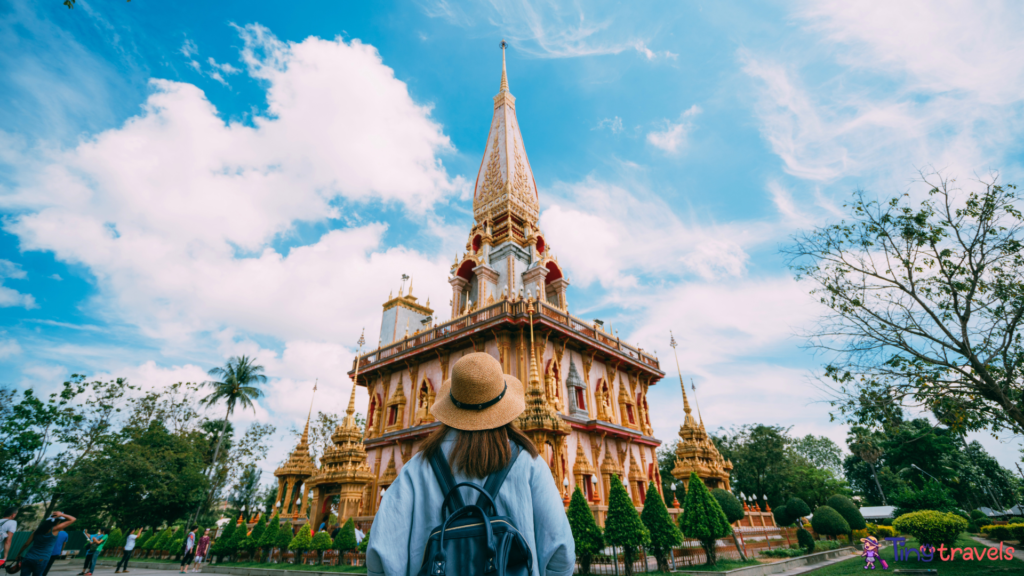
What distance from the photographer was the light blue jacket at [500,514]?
85.9 inches

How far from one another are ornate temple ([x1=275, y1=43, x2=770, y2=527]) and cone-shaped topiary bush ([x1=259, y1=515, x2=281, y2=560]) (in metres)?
2.56

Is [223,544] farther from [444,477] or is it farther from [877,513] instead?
[877,513]

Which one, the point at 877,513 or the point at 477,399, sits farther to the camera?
the point at 877,513

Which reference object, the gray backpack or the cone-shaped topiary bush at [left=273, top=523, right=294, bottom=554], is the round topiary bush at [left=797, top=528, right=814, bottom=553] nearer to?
the cone-shaped topiary bush at [left=273, top=523, right=294, bottom=554]

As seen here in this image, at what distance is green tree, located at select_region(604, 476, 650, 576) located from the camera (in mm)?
10906

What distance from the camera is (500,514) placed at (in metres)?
2.17

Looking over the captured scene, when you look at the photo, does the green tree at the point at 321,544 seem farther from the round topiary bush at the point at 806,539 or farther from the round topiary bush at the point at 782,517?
the round topiary bush at the point at 782,517

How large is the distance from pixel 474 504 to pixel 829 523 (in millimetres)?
24469

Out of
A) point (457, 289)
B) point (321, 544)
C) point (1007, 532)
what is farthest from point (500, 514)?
point (1007, 532)

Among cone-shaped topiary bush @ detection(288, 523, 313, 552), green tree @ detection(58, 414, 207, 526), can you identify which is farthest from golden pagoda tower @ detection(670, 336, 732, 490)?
green tree @ detection(58, 414, 207, 526)

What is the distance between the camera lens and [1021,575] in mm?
8789

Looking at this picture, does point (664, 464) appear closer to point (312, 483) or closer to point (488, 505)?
point (312, 483)

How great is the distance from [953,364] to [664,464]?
33.2 m

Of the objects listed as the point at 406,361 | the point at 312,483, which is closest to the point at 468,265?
the point at 406,361
